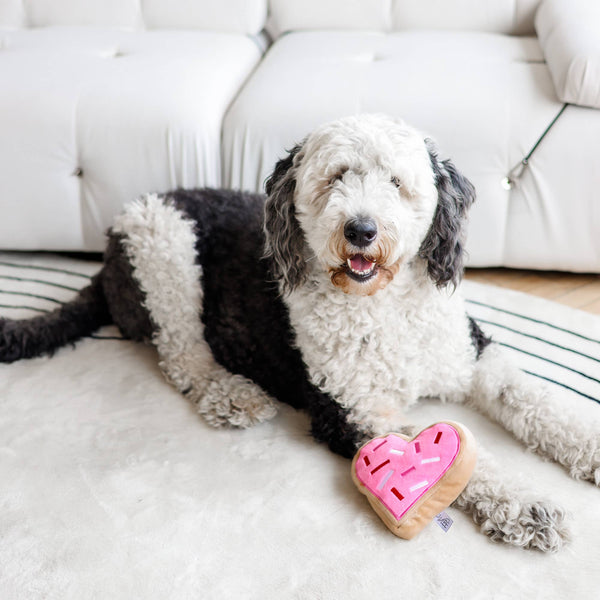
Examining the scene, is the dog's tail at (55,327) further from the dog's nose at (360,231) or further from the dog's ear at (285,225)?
the dog's nose at (360,231)

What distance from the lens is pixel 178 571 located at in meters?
1.41

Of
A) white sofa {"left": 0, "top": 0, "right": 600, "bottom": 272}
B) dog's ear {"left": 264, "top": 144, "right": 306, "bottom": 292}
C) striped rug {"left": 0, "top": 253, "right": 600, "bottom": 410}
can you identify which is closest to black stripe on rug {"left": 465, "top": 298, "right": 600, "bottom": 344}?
striped rug {"left": 0, "top": 253, "right": 600, "bottom": 410}

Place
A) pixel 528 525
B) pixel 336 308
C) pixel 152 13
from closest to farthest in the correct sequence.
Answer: pixel 528 525 < pixel 336 308 < pixel 152 13

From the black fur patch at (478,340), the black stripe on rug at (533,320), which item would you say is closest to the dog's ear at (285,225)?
the black fur patch at (478,340)

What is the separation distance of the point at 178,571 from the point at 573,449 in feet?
3.24

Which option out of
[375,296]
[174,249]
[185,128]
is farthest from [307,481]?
[185,128]

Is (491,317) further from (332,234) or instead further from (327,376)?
(332,234)

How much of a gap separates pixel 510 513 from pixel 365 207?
2.46 ft

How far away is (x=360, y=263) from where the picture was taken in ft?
4.89

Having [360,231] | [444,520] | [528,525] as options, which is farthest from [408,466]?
[360,231]

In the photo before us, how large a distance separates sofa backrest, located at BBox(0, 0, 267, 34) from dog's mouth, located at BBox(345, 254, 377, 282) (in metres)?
2.03

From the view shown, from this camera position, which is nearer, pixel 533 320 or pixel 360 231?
pixel 360 231

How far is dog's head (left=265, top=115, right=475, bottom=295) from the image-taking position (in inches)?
56.7

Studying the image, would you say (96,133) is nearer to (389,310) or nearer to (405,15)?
(389,310)
